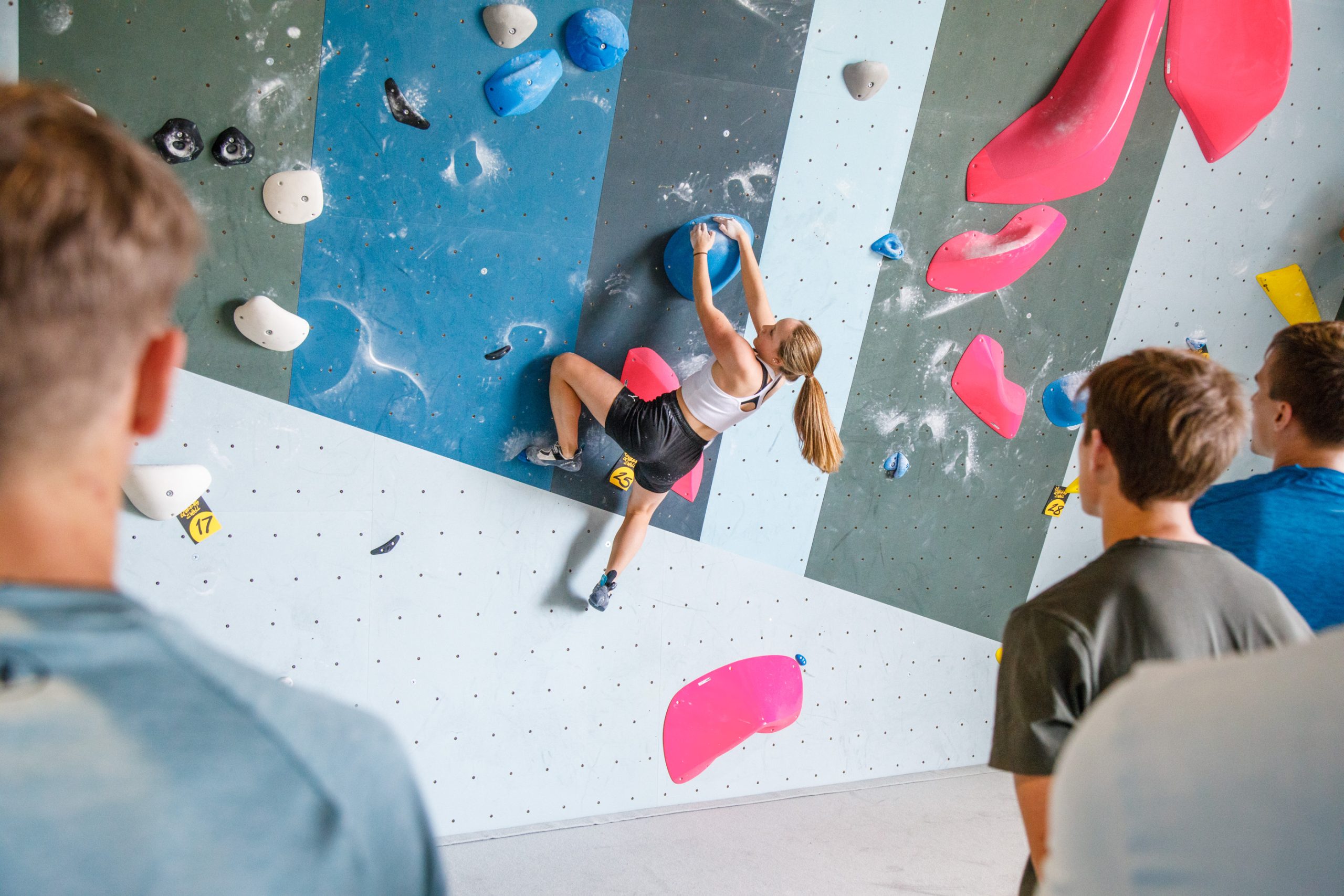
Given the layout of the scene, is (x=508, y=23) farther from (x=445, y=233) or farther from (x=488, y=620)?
(x=488, y=620)

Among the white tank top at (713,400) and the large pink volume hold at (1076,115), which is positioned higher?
the large pink volume hold at (1076,115)

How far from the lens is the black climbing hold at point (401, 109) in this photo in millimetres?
2291

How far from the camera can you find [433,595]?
2.62m

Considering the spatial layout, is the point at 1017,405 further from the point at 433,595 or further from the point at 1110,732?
the point at 1110,732

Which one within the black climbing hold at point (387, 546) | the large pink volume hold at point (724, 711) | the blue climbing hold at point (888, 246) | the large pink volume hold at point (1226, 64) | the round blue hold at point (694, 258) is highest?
the large pink volume hold at point (1226, 64)

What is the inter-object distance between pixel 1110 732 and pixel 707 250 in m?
2.28

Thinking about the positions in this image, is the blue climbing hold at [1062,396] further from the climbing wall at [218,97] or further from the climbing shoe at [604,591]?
the climbing wall at [218,97]

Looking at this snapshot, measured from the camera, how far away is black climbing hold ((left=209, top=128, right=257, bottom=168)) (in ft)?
7.00

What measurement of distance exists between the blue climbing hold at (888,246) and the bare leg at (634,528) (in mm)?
1175

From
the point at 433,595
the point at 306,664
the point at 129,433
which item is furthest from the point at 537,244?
the point at 129,433

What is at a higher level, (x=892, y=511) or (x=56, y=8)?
(x=56, y=8)

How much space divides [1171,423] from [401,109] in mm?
2040

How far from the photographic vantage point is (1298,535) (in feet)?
5.71

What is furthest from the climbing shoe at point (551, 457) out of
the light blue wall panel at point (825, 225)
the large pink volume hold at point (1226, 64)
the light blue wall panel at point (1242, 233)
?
the large pink volume hold at point (1226, 64)
